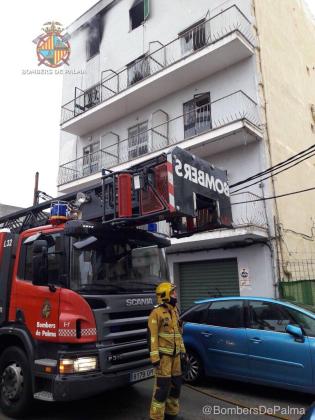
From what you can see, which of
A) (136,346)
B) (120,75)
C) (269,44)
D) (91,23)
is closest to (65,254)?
(136,346)

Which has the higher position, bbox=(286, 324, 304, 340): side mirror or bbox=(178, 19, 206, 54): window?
bbox=(178, 19, 206, 54): window

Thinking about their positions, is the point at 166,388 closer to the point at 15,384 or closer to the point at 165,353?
the point at 165,353

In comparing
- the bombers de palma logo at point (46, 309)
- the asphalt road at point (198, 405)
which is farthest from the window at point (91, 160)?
the bombers de palma logo at point (46, 309)

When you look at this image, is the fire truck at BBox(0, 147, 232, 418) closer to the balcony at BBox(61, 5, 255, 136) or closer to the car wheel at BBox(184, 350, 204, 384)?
the car wheel at BBox(184, 350, 204, 384)

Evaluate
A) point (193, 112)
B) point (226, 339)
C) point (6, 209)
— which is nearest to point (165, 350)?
point (226, 339)

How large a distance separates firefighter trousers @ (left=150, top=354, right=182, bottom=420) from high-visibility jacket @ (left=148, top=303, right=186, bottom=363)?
103 millimetres

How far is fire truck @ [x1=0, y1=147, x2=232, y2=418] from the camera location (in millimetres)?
4762

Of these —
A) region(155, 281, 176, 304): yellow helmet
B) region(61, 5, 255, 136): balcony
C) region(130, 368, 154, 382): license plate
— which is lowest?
region(130, 368, 154, 382): license plate

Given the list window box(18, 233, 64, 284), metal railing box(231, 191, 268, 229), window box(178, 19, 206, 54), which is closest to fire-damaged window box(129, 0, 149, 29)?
window box(178, 19, 206, 54)

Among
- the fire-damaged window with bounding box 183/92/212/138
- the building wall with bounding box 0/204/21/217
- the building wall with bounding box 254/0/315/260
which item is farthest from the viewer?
the building wall with bounding box 0/204/21/217

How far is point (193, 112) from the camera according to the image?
15.0m

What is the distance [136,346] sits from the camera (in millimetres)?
5273

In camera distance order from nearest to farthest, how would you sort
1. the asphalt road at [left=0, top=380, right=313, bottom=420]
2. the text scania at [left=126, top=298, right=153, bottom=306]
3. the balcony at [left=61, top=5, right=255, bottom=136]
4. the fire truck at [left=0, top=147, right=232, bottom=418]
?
the fire truck at [left=0, top=147, right=232, bottom=418] < the text scania at [left=126, top=298, right=153, bottom=306] < the asphalt road at [left=0, top=380, right=313, bottom=420] < the balcony at [left=61, top=5, right=255, bottom=136]

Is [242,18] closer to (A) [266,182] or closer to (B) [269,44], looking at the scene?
(B) [269,44]
